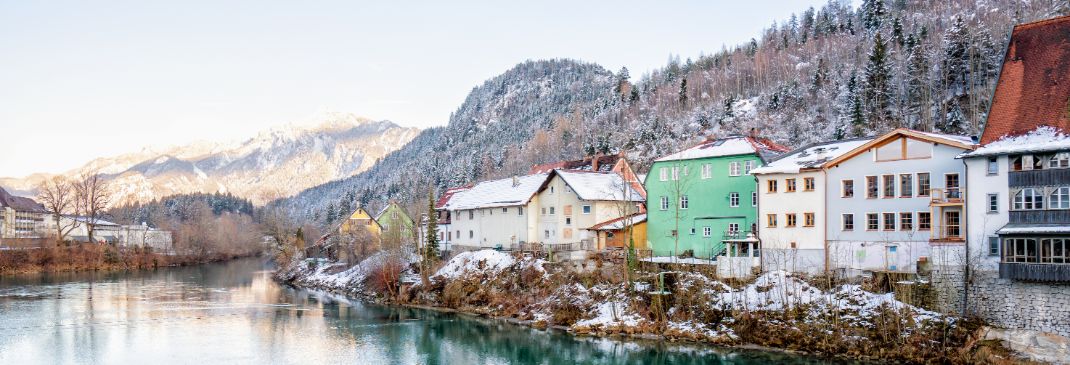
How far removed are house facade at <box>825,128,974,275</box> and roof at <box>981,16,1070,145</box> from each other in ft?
6.88

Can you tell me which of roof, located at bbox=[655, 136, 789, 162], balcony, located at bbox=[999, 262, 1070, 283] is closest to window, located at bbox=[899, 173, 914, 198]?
balcony, located at bbox=[999, 262, 1070, 283]

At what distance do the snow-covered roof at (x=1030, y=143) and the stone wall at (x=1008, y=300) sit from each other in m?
5.07

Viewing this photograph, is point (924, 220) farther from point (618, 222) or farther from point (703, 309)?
point (618, 222)

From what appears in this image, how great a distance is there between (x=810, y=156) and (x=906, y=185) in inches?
240

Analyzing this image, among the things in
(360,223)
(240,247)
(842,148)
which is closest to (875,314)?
(842,148)

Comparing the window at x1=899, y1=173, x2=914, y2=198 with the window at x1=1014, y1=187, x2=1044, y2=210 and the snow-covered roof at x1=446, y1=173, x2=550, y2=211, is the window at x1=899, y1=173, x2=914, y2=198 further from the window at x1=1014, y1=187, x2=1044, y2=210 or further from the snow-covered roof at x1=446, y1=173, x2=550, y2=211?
the snow-covered roof at x1=446, y1=173, x2=550, y2=211

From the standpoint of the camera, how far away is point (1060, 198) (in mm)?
29797

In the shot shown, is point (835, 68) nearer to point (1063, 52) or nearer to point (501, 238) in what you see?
point (501, 238)

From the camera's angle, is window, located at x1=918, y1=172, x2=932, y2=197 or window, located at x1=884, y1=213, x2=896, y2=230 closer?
window, located at x1=918, y1=172, x2=932, y2=197

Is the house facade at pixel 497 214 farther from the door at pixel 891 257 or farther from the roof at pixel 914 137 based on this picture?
the door at pixel 891 257

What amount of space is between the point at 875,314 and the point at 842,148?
1096 cm

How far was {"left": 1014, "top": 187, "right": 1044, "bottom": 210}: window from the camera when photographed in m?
30.4

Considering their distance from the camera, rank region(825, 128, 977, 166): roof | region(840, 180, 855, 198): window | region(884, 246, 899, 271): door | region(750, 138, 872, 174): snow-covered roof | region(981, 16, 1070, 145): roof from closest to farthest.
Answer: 1. region(981, 16, 1070, 145): roof
2. region(825, 128, 977, 166): roof
3. region(884, 246, 899, 271): door
4. region(840, 180, 855, 198): window
5. region(750, 138, 872, 174): snow-covered roof

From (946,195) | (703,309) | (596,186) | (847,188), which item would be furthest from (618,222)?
(946,195)
